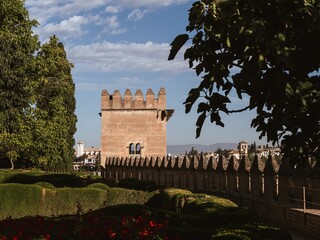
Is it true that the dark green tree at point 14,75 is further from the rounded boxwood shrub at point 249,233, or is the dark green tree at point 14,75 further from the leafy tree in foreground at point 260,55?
the leafy tree in foreground at point 260,55

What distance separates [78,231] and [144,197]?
41.8 ft

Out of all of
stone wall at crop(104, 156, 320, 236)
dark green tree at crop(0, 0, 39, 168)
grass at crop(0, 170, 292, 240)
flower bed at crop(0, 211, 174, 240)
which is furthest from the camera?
dark green tree at crop(0, 0, 39, 168)

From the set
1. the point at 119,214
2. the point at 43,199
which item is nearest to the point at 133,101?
the point at 43,199

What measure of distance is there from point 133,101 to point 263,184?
38045mm

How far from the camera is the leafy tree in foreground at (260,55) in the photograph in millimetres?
3576

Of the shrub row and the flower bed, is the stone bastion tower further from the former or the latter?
the flower bed

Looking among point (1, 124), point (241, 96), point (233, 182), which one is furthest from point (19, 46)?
point (241, 96)

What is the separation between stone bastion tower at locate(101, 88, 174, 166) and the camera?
178 feet

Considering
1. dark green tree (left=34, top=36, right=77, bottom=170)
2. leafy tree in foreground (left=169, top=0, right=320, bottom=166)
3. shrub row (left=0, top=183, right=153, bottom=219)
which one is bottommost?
shrub row (left=0, top=183, right=153, bottom=219)

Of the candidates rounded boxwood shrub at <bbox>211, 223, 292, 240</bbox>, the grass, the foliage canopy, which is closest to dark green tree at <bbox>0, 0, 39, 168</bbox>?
the foliage canopy

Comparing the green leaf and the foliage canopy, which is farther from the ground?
the foliage canopy

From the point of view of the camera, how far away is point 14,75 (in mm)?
29078

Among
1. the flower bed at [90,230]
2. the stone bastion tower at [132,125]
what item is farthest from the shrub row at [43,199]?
the stone bastion tower at [132,125]

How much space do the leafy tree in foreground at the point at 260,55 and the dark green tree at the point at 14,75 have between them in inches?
1035
